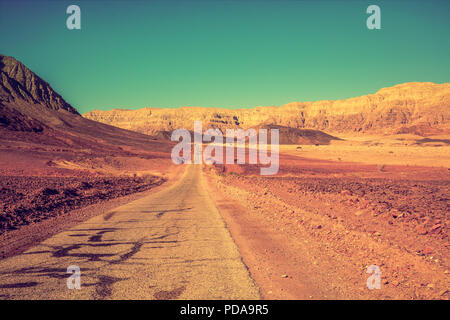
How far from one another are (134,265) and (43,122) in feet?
356

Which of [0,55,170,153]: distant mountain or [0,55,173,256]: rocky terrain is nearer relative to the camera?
[0,55,173,256]: rocky terrain

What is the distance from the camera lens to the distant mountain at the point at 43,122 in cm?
7200

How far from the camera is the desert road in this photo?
4.93m

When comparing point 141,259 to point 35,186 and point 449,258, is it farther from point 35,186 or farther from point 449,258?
point 35,186

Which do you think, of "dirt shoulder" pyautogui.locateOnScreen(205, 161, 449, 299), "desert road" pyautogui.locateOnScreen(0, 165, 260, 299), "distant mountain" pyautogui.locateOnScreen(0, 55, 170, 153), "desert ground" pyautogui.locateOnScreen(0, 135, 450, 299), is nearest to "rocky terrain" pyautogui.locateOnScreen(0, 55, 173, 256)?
"distant mountain" pyautogui.locateOnScreen(0, 55, 170, 153)

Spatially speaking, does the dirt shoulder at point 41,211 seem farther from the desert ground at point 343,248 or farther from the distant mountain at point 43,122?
the distant mountain at point 43,122

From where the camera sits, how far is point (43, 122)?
3760 inches

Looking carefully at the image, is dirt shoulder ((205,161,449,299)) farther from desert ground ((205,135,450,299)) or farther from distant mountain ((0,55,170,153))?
distant mountain ((0,55,170,153))

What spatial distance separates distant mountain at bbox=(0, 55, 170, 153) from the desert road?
63846 millimetres

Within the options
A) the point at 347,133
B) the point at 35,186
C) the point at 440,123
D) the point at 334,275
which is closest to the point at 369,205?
the point at 334,275

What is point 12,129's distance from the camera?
6794cm

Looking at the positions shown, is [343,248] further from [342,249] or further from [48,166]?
[48,166]
